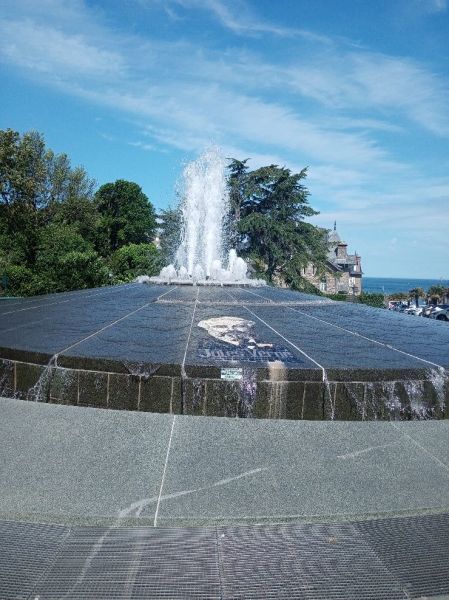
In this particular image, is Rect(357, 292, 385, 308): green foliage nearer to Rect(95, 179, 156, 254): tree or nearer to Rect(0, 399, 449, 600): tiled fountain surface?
Rect(95, 179, 156, 254): tree

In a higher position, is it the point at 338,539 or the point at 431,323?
the point at 431,323

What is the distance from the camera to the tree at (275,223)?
3428cm

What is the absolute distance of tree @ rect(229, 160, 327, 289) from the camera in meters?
34.3

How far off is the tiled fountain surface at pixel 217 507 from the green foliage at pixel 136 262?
27.4m

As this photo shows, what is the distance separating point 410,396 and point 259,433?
4.96 feet

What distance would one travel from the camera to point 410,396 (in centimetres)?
520

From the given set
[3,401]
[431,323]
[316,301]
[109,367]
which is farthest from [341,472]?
[316,301]

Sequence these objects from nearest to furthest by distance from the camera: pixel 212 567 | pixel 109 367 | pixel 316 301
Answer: pixel 212 567 < pixel 109 367 < pixel 316 301

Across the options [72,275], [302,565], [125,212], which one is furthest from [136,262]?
[302,565]

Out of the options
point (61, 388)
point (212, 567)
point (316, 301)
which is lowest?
point (212, 567)

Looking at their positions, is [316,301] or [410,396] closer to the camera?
[410,396]

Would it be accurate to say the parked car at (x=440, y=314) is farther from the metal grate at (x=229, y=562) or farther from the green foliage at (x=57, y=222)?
the metal grate at (x=229, y=562)

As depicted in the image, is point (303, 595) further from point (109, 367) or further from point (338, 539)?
point (109, 367)

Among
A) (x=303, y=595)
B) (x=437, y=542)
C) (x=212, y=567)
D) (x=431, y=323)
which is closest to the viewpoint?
(x=303, y=595)
